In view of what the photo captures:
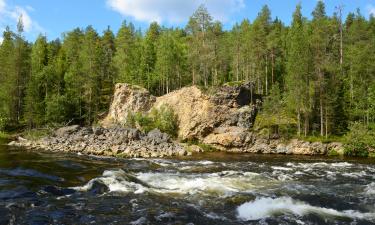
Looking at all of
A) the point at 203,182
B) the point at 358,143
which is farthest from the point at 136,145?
the point at 358,143

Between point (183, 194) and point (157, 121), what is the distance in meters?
38.1

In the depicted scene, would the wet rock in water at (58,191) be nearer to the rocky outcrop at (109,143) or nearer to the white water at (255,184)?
the white water at (255,184)

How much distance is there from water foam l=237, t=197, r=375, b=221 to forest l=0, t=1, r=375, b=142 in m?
32.4

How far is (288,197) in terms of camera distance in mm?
21484

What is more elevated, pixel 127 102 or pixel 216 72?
pixel 216 72

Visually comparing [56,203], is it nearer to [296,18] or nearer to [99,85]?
[99,85]

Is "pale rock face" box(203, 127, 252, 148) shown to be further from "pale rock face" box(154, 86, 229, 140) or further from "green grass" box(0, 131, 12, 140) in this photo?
"green grass" box(0, 131, 12, 140)

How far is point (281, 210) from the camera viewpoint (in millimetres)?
18750

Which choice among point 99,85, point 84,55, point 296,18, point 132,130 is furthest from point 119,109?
point 296,18

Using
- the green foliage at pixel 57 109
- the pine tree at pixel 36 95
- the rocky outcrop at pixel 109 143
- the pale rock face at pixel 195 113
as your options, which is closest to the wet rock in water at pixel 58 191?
the rocky outcrop at pixel 109 143

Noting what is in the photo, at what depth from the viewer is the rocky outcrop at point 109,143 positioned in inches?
1716

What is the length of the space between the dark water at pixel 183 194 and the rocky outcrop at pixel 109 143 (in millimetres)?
9270

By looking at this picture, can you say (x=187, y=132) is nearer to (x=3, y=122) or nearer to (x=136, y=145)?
(x=136, y=145)

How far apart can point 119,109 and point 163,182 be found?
4357cm
